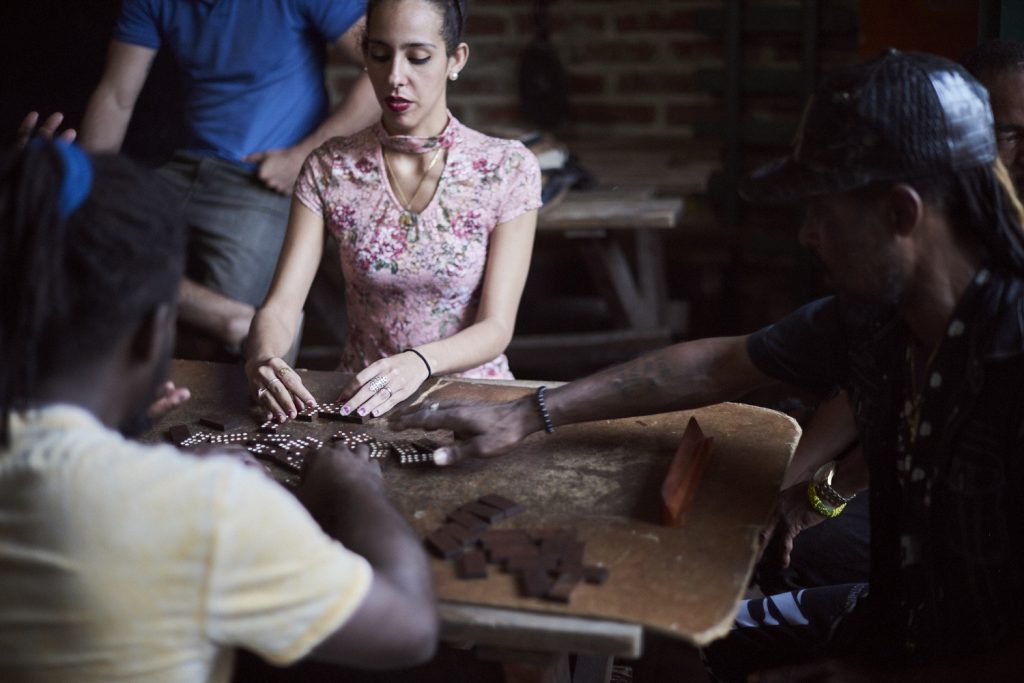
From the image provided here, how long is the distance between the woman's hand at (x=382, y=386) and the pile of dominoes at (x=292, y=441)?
37mm

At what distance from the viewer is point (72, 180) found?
1.43 metres

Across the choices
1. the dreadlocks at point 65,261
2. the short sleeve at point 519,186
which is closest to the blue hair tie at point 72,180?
the dreadlocks at point 65,261

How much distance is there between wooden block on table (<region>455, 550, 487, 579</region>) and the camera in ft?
5.88

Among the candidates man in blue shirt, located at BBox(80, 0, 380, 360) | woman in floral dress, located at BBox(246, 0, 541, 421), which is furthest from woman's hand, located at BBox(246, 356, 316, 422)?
man in blue shirt, located at BBox(80, 0, 380, 360)

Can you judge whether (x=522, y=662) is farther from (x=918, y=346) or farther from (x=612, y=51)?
(x=612, y=51)

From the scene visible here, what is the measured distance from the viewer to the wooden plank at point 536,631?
5.44ft

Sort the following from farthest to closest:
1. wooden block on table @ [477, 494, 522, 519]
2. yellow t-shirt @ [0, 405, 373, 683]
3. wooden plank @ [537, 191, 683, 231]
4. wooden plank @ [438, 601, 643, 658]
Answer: wooden plank @ [537, 191, 683, 231], wooden block on table @ [477, 494, 522, 519], wooden plank @ [438, 601, 643, 658], yellow t-shirt @ [0, 405, 373, 683]

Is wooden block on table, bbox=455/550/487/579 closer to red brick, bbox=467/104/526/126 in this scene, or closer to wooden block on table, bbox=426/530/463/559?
wooden block on table, bbox=426/530/463/559

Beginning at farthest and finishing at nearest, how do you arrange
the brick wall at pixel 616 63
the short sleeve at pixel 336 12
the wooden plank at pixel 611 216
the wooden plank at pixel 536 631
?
the brick wall at pixel 616 63 → the wooden plank at pixel 611 216 → the short sleeve at pixel 336 12 → the wooden plank at pixel 536 631

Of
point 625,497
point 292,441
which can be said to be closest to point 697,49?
point 292,441

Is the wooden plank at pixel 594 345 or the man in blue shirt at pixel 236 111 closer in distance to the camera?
the man in blue shirt at pixel 236 111

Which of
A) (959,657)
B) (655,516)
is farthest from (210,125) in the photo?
(959,657)

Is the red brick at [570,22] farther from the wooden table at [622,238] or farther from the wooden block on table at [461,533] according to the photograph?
the wooden block on table at [461,533]

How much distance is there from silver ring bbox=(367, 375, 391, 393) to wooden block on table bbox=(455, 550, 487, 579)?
81 centimetres
